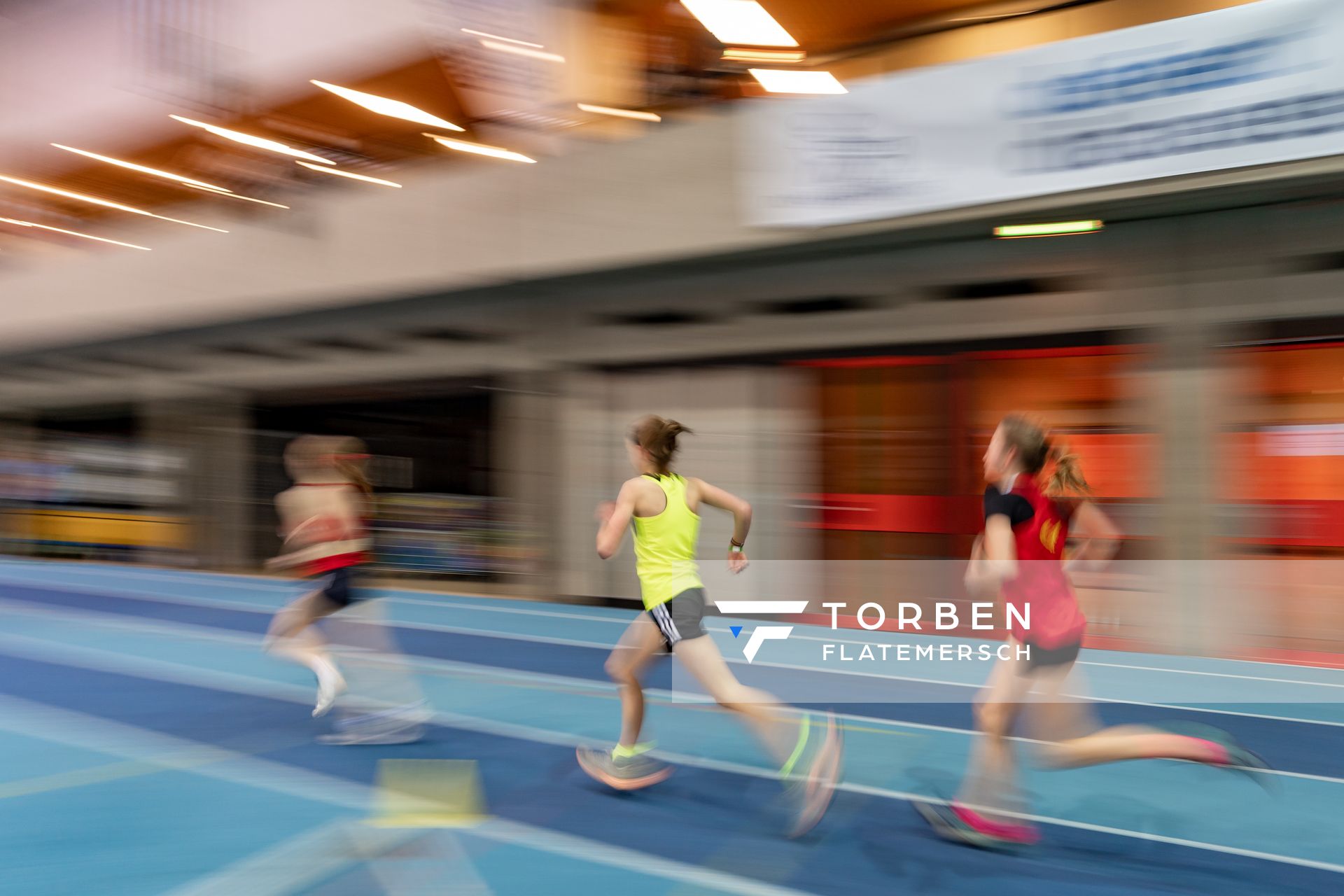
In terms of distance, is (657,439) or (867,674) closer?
(657,439)

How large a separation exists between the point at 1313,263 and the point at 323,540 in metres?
8.03

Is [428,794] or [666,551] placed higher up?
[666,551]

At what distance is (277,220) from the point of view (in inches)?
570

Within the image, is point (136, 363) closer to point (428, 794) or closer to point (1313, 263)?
point (428, 794)

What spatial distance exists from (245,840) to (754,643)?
6.10 meters

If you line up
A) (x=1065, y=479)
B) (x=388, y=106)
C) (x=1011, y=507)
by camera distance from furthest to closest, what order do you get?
1. (x=388, y=106)
2. (x=1065, y=479)
3. (x=1011, y=507)

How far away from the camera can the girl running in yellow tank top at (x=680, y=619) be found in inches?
177

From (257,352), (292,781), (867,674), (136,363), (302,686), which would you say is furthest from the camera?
(136,363)

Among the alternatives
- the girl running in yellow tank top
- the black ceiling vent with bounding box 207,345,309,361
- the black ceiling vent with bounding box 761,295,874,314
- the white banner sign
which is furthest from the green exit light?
the black ceiling vent with bounding box 207,345,309,361

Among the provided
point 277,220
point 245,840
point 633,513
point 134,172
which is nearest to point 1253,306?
point 633,513

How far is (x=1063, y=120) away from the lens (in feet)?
27.1

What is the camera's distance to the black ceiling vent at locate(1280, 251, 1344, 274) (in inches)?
326

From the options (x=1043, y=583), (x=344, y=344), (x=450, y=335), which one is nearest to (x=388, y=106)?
(x=450, y=335)

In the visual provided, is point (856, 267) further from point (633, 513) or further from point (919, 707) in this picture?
point (633, 513)
